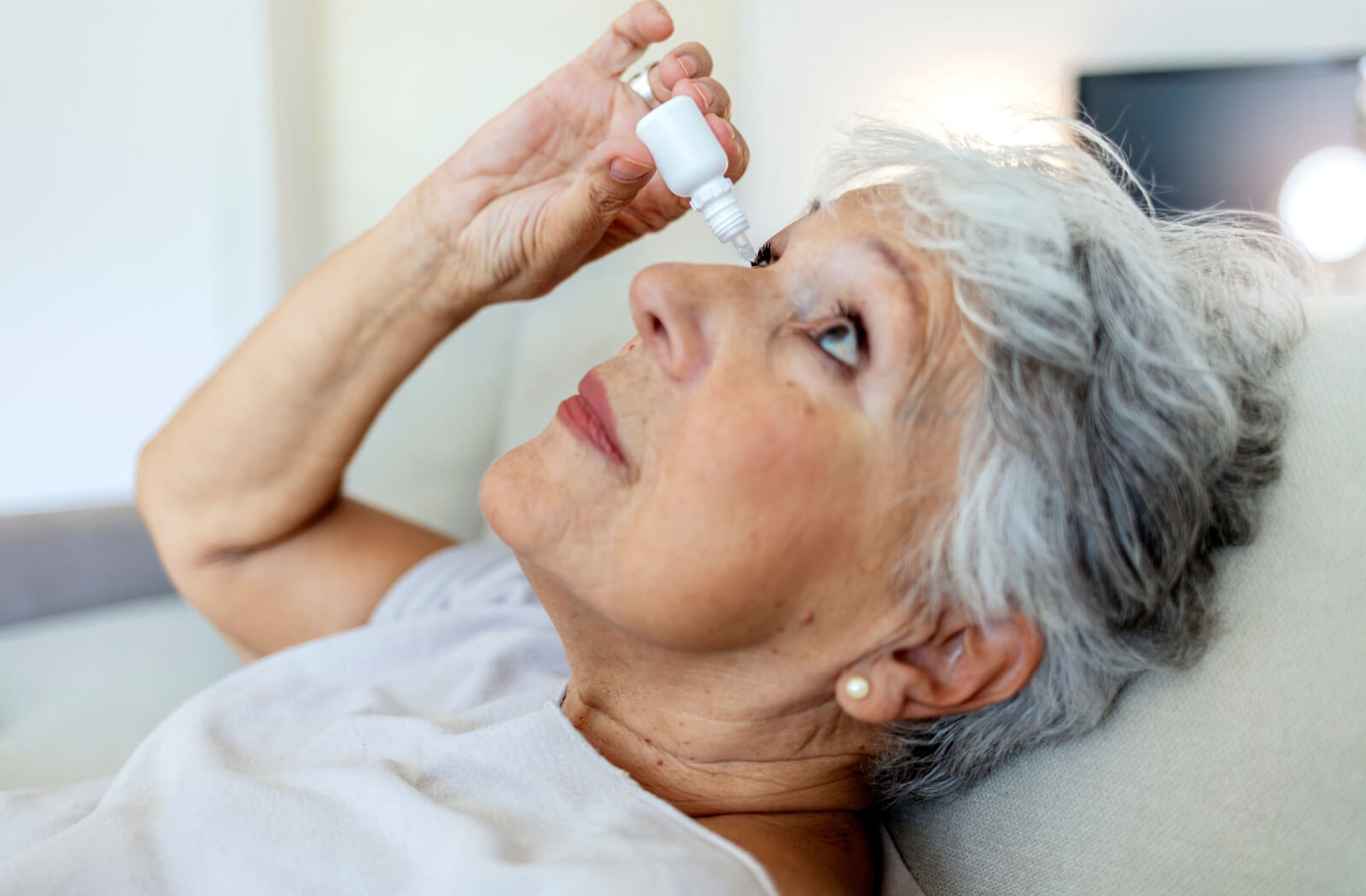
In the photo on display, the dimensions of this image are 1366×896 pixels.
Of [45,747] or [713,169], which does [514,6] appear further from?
[45,747]

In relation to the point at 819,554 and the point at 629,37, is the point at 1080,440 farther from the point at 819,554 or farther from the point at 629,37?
the point at 629,37

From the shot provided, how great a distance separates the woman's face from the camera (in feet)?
2.31

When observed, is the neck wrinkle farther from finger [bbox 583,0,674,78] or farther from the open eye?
finger [bbox 583,0,674,78]

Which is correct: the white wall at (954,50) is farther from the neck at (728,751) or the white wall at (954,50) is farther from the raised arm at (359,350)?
the neck at (728,751)

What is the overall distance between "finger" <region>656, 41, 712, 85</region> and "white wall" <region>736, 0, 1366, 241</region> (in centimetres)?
80

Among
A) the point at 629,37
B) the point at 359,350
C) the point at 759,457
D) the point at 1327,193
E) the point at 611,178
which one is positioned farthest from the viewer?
the point at 1327,193

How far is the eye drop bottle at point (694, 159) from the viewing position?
811 mm

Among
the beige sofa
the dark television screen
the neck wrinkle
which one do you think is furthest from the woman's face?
the dark television screen

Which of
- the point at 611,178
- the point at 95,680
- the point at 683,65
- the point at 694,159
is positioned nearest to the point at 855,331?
the point at 694,159

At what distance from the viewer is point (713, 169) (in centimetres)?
82

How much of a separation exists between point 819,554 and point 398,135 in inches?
56.1

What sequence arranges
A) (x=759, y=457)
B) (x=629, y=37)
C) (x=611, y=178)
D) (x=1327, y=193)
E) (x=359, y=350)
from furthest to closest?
(x=1327, y=193) < (x=359, y=350) < (x=629, y=37) < (x=611, y=178) < (x=759, y=457)

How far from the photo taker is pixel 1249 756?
73 cm

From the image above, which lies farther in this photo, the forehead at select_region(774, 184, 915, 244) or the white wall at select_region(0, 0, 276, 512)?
the white wall at select_region(0, 0, 276, 512)
